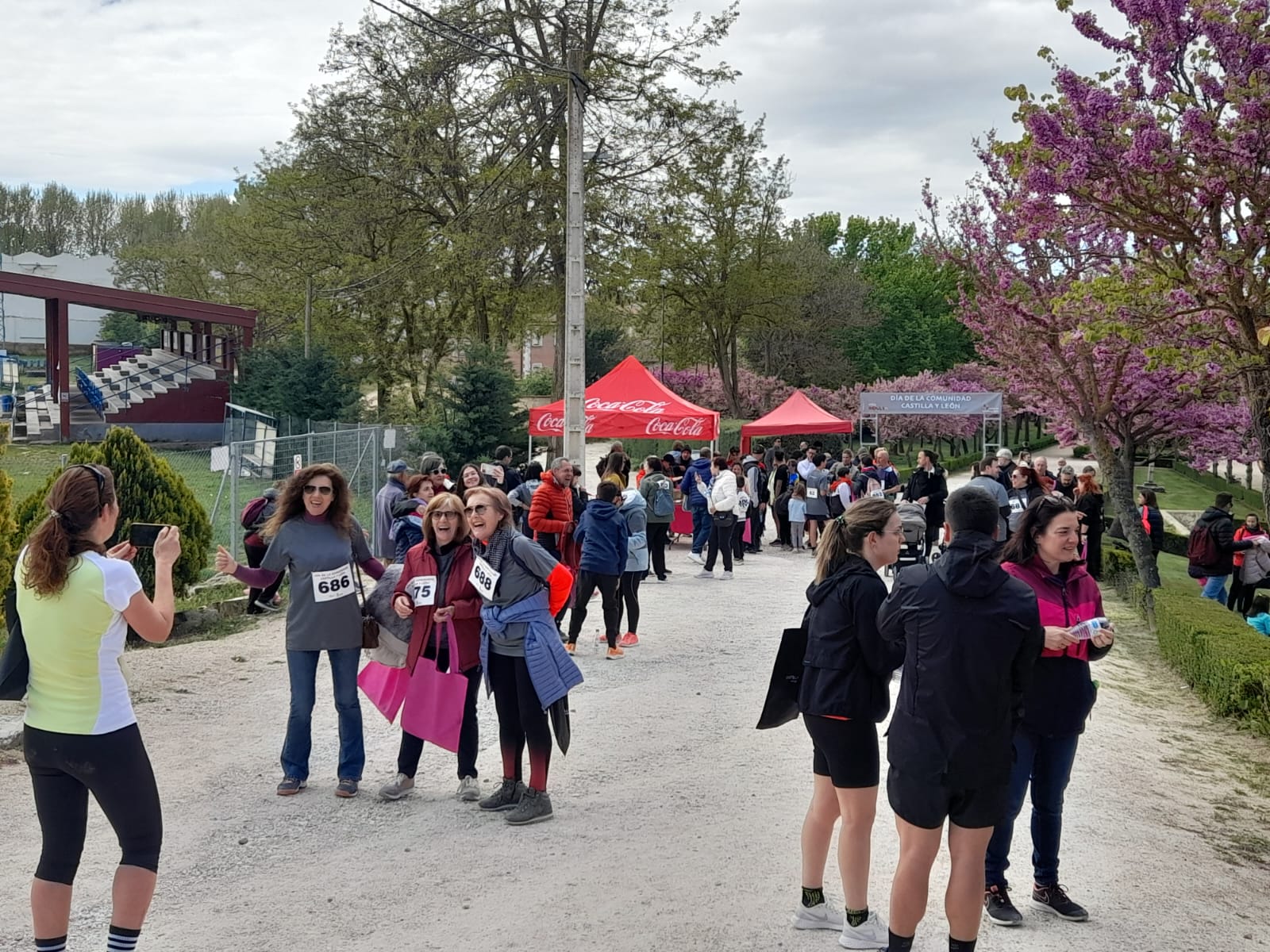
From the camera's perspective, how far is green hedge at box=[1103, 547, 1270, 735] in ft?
29.1

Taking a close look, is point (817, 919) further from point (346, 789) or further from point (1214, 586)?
point (1214, 586)

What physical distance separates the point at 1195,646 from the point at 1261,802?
139 inches

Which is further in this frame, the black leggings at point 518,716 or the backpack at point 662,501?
the backpack at point 662,501

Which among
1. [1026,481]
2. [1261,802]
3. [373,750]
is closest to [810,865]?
[373,750]

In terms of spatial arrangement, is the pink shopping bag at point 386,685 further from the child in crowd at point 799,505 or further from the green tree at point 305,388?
the green tree at point 305,388

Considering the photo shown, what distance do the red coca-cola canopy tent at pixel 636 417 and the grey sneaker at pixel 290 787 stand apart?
14.5 m

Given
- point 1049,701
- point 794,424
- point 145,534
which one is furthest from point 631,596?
point 794,424

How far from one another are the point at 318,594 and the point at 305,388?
86.0 feet

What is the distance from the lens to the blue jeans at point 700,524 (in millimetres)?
17500

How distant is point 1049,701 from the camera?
185 inches

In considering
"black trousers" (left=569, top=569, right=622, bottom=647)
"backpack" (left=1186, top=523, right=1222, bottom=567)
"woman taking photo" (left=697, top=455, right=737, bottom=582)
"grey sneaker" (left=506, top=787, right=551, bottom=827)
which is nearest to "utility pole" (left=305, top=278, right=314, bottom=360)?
"woman taking photo" (left=697, top=455, right=737, bottom=582)

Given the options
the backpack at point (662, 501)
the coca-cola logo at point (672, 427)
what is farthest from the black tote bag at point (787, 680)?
the coca-cola logo at point (672, 427)

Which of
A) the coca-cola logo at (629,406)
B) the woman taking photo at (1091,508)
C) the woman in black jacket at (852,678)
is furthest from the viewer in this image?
the coca-cola logo at (629,406)

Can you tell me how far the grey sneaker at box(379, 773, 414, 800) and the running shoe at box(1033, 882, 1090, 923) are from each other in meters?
3.32
